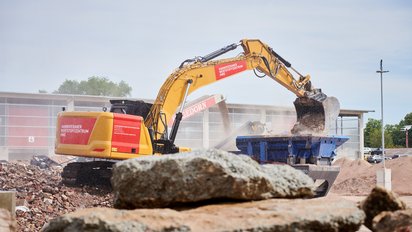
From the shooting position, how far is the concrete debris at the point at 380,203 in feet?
17.9

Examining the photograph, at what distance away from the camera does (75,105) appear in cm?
4000

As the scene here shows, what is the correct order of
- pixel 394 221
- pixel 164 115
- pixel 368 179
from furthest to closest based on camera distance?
pixel 368 179 < pixel 164 115 < pixel 394 221

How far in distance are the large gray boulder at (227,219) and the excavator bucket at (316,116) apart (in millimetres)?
15596

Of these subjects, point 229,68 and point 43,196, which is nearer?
point 43,196

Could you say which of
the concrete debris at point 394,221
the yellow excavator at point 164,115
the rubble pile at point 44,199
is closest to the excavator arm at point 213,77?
the yellow excavator at point 164,115

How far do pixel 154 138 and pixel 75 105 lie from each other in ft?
80.5

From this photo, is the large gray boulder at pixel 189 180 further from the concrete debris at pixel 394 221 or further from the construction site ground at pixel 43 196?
the construction site ground at pixel 43 196

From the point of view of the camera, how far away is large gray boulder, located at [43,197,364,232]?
4199 millimetres

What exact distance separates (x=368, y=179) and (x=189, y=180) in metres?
26.2

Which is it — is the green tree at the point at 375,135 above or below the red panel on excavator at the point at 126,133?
below

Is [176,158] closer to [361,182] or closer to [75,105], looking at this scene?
[361,182]

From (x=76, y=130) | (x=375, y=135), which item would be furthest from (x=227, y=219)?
(x=375, y=135)

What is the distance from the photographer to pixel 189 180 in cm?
466

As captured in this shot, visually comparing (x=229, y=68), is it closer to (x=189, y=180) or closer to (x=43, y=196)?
(x=43, y=196)
